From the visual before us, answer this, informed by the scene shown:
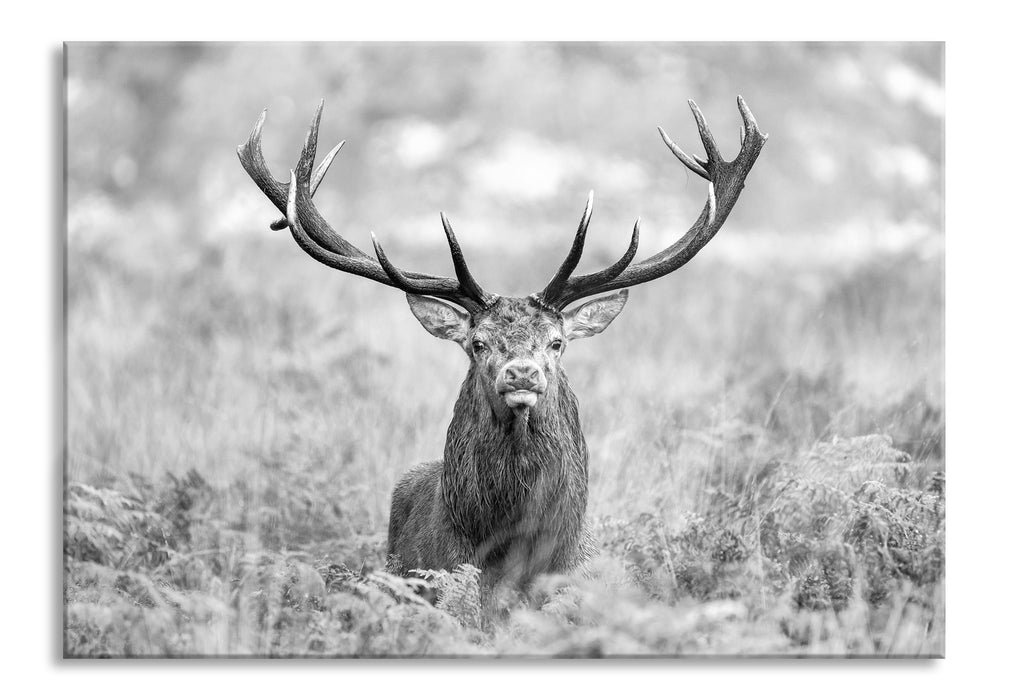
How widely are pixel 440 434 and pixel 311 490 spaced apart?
A: 902mm

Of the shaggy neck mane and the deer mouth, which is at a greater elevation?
the deer mouth

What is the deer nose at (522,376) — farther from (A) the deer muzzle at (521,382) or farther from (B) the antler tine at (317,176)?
(B) the antler tine at (317,176)

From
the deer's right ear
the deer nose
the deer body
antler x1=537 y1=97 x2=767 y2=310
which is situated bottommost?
the deer body

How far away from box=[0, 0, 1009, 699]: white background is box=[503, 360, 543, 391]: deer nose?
122 centimetres

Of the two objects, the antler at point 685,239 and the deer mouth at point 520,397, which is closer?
the deer mouth at point 520,397

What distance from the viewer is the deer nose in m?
6.15

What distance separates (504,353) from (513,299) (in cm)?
34

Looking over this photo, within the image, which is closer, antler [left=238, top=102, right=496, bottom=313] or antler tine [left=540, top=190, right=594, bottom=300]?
antler tine [left=540, top=190, right=594, bottom=300]

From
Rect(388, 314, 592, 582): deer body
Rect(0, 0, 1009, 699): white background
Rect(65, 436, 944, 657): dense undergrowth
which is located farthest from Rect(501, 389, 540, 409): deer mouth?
Rect(0, 0, 1009, 699): white background

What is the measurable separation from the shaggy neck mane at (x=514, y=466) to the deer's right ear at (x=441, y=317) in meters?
0.26

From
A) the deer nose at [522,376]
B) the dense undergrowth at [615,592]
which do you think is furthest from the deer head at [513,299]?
the dense undergrowth at [615,592]

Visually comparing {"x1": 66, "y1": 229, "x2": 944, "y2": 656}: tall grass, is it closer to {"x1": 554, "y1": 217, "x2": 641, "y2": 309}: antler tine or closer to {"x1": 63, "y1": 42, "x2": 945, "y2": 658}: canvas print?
{"x1": 63, "y1": 42, "x2": 945, "y2": 658}: canvas print
